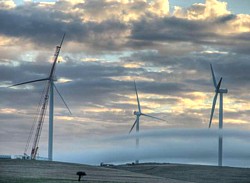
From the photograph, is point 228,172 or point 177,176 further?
point 228,172

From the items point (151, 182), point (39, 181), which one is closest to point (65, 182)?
point (39, 181)

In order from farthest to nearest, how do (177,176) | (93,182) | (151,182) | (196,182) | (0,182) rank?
(177,176)
(196,182)
(151,182)
(93,182)
(0,182)

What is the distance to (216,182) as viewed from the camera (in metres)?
154

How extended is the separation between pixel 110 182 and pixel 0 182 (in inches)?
974

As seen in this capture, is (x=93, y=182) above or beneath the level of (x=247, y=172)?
beneath

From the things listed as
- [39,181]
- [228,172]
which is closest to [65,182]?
[39,181]

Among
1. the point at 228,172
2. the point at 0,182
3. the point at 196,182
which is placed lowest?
the point at 0,182

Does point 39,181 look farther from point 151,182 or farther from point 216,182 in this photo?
point 216,182

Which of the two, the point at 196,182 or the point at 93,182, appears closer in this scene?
the point at 93,182

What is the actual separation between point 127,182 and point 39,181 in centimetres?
2090

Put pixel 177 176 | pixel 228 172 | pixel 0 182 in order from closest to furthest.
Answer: pixel 0 182, pixel 177 176, pixel 228 172

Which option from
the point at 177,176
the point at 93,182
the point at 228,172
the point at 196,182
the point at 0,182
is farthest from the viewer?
the point at 228,172

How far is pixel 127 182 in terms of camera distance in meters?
122

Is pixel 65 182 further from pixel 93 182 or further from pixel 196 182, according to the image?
pixel 196 182
